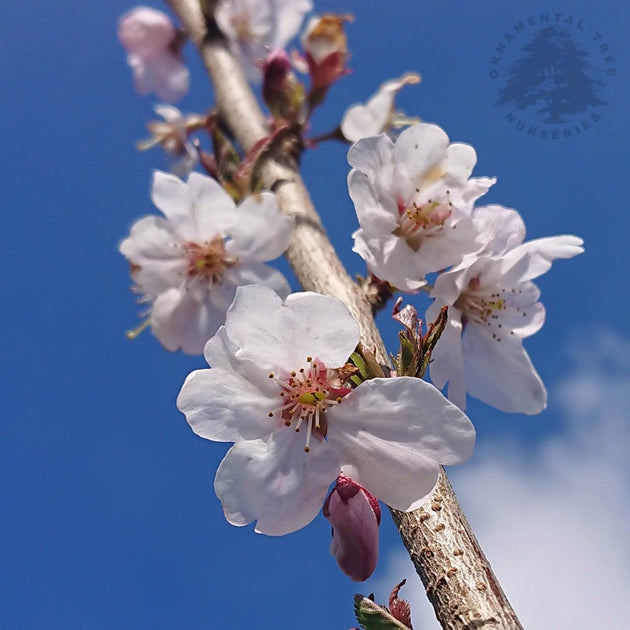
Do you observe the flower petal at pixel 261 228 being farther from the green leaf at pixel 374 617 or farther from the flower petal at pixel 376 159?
the green leaf at pixel 374 617

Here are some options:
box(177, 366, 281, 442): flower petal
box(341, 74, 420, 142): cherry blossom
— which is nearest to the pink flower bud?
box(177, 366, 281, 442): flower petal

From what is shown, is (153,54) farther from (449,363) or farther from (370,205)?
(449,363)

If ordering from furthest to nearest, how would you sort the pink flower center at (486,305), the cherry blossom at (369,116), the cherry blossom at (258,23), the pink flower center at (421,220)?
the cherry blossom at (258,23) < the cherry blossom at (369,116) < the pink flower center at (486,305) < the pink flower center at (421,220)

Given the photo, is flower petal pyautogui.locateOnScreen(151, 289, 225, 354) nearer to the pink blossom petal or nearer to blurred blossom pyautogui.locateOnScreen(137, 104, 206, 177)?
blurred blossom pyautogui.locateOnScreen(137, 104, 206, 177)

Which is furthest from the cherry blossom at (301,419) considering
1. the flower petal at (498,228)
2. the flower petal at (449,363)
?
the flower petal at (498,228)

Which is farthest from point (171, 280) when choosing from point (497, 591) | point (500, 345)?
point (497, 591)

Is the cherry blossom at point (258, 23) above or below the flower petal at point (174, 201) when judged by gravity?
above
